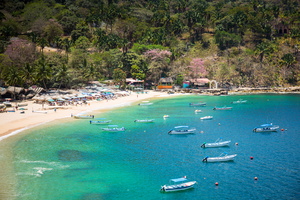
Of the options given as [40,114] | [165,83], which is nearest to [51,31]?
[165,83]

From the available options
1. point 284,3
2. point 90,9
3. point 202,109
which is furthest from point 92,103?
point 284,3

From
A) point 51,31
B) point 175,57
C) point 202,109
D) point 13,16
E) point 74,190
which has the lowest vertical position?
point 74,190

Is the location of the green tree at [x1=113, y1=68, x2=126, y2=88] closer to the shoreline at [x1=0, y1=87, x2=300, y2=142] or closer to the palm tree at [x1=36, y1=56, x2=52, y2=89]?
the shoreline at [x1=0, y1=87, x2=300, y2=142]

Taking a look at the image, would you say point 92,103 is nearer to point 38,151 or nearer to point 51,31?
point 38,151

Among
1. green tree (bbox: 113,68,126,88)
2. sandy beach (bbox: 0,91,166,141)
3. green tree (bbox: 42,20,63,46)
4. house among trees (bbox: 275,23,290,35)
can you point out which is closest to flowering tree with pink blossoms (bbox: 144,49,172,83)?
green tree (bbox: 113,68,126,88)

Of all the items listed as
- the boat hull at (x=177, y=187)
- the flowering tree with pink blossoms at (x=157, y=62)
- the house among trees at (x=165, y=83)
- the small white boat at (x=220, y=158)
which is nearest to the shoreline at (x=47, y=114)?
the house among trees at (x=165, y=83)
